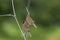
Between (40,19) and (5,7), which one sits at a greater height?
(5,7)

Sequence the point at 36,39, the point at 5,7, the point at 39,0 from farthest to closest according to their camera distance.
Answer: the point at 39,0 → the point at 5,7 → the point at 36,39

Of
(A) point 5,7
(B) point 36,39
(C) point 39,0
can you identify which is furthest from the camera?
(C) point 39,0

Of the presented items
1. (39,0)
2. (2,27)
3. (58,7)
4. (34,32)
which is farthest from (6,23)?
(58,7)

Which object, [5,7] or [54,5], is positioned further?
[54,5]

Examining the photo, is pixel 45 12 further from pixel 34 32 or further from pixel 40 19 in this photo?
pixel 34 32

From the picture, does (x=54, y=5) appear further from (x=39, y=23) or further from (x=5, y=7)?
(x=5, y=7)

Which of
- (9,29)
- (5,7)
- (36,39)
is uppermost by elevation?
(5,7)
